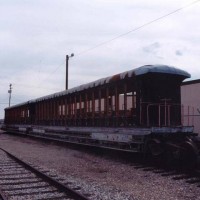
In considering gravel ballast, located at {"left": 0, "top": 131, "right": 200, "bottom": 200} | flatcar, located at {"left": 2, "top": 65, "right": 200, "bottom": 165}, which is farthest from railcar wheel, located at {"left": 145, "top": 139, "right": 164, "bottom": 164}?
gravel ballast, located at {"left": 0, "top": 131, "right": 200, "bottom": 200}

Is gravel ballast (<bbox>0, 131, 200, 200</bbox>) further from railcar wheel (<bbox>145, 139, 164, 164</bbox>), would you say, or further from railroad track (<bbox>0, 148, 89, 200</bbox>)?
railcar wheel (<bbox>145, 139, 164, 164</bbox>)

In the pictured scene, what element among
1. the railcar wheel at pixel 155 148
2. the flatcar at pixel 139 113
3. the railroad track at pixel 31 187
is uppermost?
the flatcar at pixel 139 113

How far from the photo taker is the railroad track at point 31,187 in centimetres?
740

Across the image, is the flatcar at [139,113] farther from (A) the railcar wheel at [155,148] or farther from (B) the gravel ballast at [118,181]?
(B) the gravel ballast at [118,181]

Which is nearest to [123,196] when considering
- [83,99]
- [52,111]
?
[83,99]

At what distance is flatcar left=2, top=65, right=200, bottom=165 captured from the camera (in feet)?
37.9

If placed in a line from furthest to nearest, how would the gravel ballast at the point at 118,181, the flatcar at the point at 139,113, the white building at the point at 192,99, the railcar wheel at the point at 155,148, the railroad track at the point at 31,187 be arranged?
the white building at the point at 192,99
the flatcar at the point at 139,113
the railcar wheel at the point at 155,148
the gravel ballast at the point at 118,181
the railroad track at the point at 31,187

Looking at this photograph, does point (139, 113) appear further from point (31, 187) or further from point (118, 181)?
point (31, 187)

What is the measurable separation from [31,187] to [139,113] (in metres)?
5.04

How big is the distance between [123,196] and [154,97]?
19.3 ft

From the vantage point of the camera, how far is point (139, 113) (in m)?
12.3

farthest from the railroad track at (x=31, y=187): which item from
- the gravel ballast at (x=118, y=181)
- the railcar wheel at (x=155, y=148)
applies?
the railcar wheel at (x=155, y=148)

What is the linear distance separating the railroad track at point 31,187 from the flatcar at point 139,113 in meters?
3.56

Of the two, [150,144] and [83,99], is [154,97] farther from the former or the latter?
[83,99]
